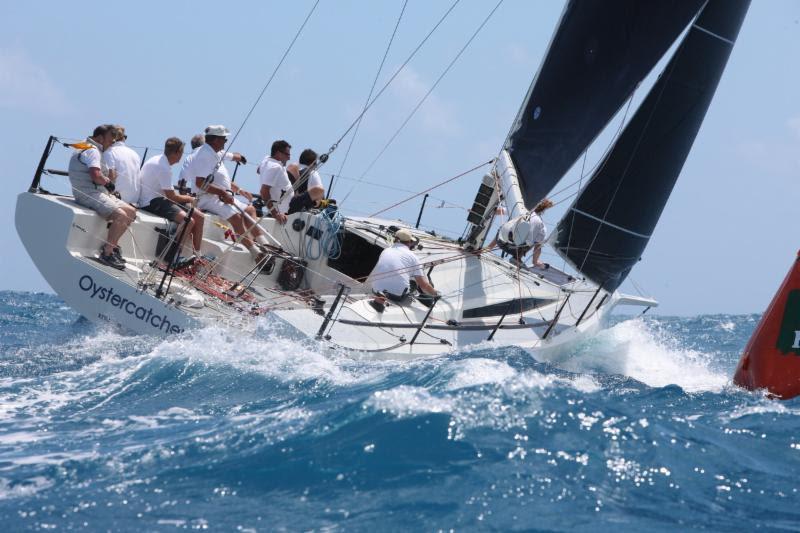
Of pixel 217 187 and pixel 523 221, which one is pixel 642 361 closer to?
pixel 523 221

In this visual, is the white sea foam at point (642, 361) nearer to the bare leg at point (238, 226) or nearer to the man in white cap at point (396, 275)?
the man in white cap at point (396, 275)

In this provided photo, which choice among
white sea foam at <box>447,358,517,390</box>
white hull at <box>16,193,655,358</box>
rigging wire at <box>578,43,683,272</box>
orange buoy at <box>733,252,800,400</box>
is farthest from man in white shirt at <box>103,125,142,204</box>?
orange buoy at <box>733,252,800,400</box>

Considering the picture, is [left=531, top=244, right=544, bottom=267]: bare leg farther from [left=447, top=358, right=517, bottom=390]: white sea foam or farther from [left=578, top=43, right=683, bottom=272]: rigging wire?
[left=447, top=358, right=517, bottom=390]: white sea foam

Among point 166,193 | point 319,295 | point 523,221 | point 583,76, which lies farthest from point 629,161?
point 166,193

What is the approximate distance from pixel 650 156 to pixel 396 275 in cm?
295

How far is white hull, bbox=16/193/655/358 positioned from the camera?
8180 mm

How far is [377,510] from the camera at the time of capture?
4.61 m

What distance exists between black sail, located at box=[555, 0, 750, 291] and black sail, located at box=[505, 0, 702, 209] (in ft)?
0.83

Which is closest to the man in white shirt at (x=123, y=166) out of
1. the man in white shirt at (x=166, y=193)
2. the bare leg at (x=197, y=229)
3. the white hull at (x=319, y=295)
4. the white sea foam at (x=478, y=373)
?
the man in white shirt at (x=166, y=193)

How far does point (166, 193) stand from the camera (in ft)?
31.7

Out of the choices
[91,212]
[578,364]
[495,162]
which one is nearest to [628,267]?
[578,364]

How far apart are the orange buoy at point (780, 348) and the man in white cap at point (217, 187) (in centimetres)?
465

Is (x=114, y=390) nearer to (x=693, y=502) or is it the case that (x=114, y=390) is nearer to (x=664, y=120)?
(x=693, y=502)

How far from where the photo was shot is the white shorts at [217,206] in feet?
33.0
